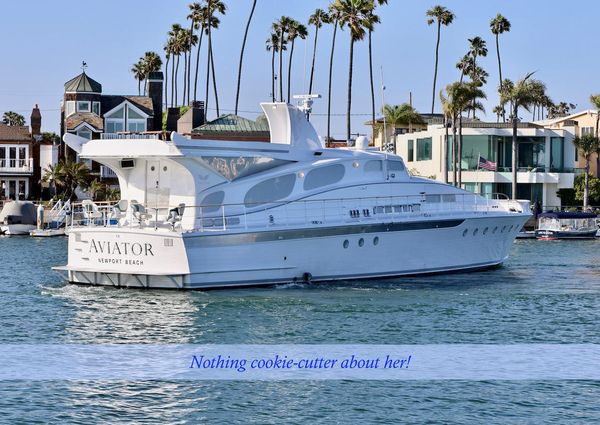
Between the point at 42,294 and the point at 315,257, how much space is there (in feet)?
28.0

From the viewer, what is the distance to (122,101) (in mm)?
86500

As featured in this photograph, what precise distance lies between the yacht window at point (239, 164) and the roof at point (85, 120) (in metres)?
50.0

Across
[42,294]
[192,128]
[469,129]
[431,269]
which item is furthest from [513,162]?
[42,294]

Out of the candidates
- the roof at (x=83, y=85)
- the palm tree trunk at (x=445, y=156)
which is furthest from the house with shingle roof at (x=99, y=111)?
the palm tree trunk at (x=445, y=156)

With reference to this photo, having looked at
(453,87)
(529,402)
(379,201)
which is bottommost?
(529,402)

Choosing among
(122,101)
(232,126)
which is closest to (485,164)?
(232,126)

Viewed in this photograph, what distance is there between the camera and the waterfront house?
82938 millimetres

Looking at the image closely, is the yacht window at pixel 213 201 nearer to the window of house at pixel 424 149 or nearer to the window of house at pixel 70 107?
the window of house at pixel 424 149

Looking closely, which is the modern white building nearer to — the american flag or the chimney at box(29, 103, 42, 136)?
the american flag

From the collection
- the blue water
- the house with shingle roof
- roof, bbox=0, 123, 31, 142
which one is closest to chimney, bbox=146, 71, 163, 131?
the house with shingle roof

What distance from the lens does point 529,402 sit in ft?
68.8

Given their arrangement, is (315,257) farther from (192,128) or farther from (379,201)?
(192,128)

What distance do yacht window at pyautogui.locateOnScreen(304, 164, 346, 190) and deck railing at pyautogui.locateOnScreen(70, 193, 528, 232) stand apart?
833 millimetres

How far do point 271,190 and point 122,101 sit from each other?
2088 inches
